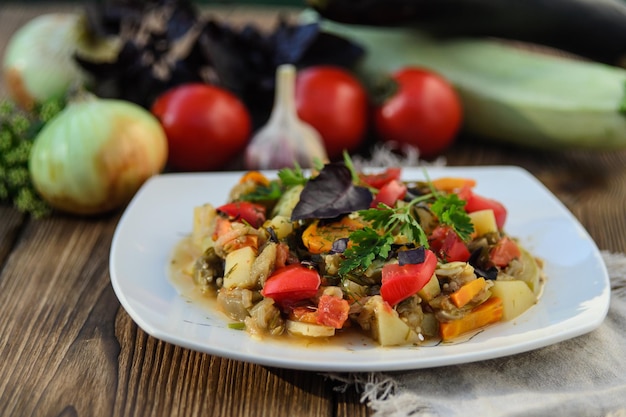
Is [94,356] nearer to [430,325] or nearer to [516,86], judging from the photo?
[430,325]

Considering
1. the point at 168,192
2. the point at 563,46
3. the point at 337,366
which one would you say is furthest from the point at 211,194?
the point at 563,46

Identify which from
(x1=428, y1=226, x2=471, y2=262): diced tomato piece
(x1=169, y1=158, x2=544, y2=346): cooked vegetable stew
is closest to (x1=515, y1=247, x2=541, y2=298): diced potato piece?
(x1=169, y1=158, x2=544, y2=346): cooked vegetable stew

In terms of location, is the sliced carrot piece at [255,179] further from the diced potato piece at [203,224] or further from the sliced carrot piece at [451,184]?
the sliced carrot piece at [451,184]

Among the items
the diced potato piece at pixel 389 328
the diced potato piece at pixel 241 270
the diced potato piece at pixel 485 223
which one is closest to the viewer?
the diced potato piece at pixel 389 328

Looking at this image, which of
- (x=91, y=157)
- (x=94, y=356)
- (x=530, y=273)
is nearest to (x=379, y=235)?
(x=530, y=273)

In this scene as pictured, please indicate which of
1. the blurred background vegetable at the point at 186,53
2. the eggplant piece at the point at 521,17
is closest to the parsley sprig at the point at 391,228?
the blurred background vegetable at the point at 186,53

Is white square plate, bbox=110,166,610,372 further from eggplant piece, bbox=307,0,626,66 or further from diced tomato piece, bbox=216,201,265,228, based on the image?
eggplant piece, bbox=307,0,626,66

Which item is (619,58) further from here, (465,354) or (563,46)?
(465,354)
